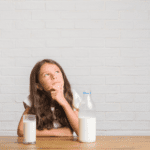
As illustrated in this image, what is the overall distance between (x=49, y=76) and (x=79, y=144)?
565mm

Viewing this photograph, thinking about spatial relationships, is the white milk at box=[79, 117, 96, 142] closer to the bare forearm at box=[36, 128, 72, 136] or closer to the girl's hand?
the bare forearm at box=[36, 128, 72, 136]

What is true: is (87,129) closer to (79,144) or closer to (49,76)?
(79,144)

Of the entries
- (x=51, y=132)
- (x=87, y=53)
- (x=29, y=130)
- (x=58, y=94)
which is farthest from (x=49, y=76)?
(x=87, y=53)

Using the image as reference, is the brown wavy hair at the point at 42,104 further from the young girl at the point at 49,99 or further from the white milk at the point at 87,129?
the white milk at the point at 87,129

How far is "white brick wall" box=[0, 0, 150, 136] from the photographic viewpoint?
1835 millimetres

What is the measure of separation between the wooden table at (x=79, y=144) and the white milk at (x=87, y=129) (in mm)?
29

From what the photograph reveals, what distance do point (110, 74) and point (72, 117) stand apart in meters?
0.72

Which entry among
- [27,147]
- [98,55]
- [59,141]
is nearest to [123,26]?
[98,55]

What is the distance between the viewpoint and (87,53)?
6.07ft

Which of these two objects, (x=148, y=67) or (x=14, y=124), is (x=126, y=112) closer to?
(x=148, y=67)

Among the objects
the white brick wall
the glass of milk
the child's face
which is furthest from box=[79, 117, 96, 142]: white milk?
the white brick wall

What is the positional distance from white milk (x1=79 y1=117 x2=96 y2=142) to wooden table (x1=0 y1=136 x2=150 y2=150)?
0.10 feet

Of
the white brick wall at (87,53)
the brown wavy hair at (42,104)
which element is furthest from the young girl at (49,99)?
the white brick wall at (87,53)

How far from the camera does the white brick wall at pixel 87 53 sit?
1.83m
